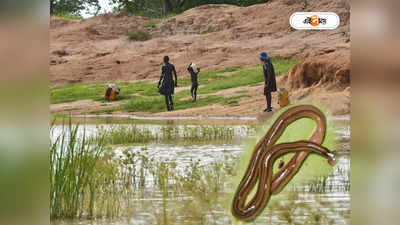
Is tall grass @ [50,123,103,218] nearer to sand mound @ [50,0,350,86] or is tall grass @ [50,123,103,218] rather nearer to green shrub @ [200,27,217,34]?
sand mound @ [50,0,350,86]

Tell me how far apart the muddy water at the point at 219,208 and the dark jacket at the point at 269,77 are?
0.29 metres

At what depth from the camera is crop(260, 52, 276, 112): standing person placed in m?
5.08

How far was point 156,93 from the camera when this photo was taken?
5301 millimetres

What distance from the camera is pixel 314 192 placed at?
511cm

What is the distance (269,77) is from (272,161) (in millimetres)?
658

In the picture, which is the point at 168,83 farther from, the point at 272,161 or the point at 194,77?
the point at 272,161

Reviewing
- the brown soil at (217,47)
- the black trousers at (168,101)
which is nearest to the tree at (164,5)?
the brown soil at (217,47)

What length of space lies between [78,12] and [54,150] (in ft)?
3.64

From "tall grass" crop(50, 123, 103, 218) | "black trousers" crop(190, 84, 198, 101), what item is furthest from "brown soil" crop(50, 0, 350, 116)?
"tall grass" crop(50, 123, 103, 218)

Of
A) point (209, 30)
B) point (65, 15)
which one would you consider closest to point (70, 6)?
point (65, 15)

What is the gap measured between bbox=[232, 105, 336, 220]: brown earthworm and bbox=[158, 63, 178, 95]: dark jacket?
0.82 meters

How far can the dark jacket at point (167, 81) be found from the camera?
17.1ft
